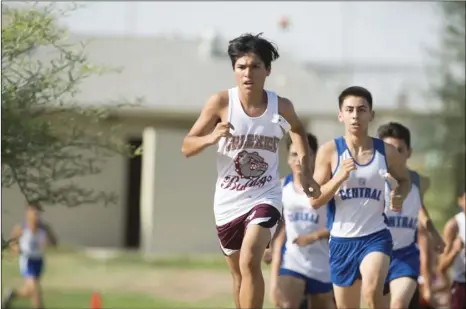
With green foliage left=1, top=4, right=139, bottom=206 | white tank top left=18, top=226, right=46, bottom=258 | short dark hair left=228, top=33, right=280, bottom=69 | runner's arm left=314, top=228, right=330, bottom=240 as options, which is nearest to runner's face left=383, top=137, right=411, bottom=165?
runner's arm left=314, top=228, right=330, bottom=240

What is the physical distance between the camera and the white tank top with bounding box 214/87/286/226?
820 centimetres

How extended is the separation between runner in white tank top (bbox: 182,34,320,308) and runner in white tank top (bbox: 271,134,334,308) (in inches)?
71.5

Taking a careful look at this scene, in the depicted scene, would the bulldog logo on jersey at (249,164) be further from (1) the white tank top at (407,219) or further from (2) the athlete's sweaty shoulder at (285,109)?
(1) the white tank top at (407,219)

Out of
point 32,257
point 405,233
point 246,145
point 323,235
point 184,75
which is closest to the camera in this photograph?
point 246,145

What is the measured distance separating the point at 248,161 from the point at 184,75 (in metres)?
23.1

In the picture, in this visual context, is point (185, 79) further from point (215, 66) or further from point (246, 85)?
point (246, 85)

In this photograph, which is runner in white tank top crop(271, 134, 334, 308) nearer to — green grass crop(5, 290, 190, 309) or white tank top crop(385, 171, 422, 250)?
white tank top crop(385, 171, 422, 250)

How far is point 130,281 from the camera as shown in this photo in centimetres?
2356

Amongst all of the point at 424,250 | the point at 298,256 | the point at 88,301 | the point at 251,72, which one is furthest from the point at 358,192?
the point at 88,301

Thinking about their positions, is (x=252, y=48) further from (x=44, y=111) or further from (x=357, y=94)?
(x=44, y=111)

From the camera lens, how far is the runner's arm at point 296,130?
8.41 meters

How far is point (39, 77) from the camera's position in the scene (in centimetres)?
1059

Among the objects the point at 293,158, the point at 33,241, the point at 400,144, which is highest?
the point at 400,144

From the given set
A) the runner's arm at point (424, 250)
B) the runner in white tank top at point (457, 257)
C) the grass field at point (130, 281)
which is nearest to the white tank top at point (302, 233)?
the runner's arm at point (424, 250)
